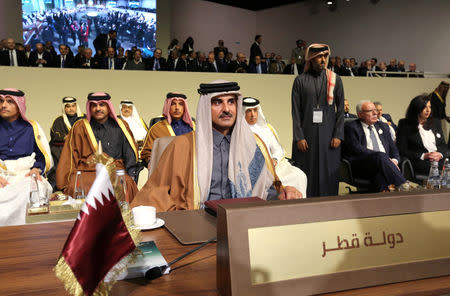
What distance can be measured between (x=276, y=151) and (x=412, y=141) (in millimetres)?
1556

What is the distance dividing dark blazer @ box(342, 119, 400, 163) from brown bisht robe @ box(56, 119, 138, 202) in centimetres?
237

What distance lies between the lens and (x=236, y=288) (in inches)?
31.5

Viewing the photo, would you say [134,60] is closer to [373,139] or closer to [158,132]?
[158,132]

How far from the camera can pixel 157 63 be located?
901 centimetres

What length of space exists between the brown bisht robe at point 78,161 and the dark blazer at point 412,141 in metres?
3.01

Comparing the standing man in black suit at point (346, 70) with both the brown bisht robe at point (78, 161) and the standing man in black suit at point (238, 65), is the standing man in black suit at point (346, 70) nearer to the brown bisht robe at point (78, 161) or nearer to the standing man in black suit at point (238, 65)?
the standing man in black suit at point (238, 65)

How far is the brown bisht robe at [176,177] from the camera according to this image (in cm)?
206

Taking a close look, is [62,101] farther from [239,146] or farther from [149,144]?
[239,146]

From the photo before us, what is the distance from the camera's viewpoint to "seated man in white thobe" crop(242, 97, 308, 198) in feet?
13.3

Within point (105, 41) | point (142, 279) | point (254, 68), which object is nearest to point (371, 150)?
point (142, 279)

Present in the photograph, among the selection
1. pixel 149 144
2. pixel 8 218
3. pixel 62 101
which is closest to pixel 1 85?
pixel 62 101

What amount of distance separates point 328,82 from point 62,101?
4.23 metres

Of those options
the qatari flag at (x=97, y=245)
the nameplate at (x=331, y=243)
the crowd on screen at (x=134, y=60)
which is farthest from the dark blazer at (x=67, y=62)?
the nameplate at (x=331, y=243)

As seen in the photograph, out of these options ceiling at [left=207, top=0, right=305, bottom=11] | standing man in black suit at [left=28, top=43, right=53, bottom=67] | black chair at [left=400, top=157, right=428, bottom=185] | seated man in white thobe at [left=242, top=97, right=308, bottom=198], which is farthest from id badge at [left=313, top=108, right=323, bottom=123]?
ceiling at [left=207, top=0, right=305, bottom=11]
